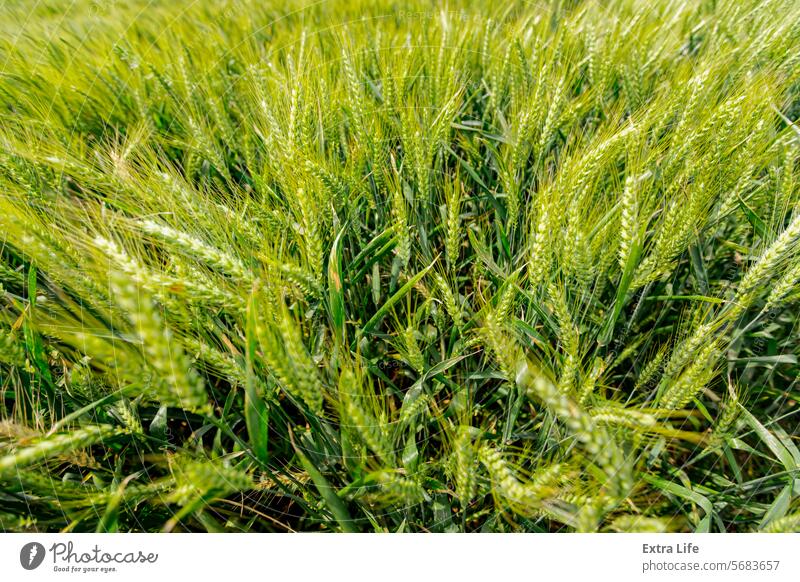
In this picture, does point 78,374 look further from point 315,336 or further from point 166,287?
point 315,336

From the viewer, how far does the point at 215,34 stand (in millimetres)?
1506

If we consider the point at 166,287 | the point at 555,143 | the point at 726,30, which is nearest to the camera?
the point at 166,287

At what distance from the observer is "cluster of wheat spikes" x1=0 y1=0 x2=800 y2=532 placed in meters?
0.66

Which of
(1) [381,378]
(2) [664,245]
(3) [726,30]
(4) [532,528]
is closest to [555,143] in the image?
(2) [664,245]

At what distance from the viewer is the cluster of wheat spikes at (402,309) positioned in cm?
66

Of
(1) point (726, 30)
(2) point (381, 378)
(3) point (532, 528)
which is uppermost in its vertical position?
(1) point (726, 30)

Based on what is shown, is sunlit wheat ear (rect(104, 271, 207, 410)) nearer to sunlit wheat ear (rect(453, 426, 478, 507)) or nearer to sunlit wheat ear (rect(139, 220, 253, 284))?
sunlit wheat ear (rect(139, 220, 253, 284))

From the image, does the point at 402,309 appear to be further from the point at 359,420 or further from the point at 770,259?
the point at 770,259

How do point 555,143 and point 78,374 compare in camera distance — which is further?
point 555,143
